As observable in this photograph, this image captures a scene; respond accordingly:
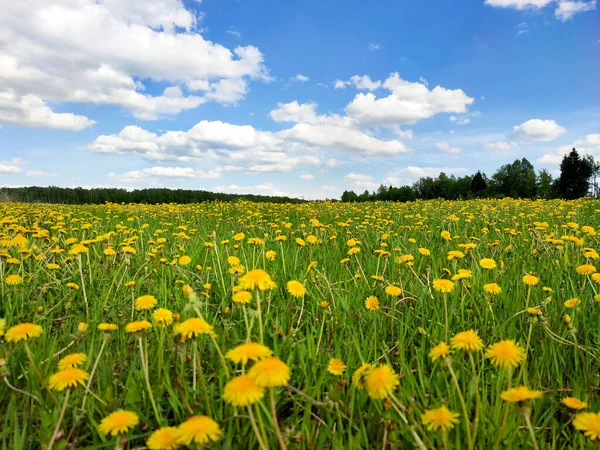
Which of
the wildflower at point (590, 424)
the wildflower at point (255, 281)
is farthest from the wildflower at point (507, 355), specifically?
the wildflower at point (255, 281)

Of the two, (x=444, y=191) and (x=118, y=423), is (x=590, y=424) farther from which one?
(x=444, y=191)

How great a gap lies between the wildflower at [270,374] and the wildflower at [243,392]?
0.7 inches

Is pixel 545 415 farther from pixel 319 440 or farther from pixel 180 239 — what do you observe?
Result: pixel 180 239

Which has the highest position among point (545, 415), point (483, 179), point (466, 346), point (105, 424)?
point (483, 179)

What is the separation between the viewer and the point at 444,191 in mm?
73250

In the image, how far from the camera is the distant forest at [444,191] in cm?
2808

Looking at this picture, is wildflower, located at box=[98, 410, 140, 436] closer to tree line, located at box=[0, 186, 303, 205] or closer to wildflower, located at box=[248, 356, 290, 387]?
wildflower, located at box=[248, 356, 290, 387]

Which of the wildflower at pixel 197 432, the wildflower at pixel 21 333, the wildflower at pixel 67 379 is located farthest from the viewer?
the wildflower at pixel 21 333

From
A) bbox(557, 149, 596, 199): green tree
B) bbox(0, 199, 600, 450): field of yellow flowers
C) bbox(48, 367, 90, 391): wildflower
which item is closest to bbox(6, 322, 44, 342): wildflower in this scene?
bbox(0, 199, 600, 450): field of yellow flowers

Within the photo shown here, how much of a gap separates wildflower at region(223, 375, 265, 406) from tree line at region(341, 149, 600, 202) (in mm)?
50141

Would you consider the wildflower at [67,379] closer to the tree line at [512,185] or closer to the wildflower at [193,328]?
the wildflower at [193,328]

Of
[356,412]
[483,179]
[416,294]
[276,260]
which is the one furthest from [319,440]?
[483,179]

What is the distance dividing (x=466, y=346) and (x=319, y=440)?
20.2 inches

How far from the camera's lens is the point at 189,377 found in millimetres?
1563
